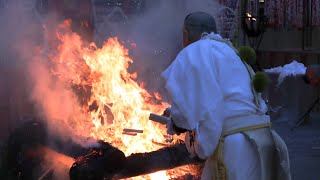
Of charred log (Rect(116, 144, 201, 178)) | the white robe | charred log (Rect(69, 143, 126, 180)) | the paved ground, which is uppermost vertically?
the white robe

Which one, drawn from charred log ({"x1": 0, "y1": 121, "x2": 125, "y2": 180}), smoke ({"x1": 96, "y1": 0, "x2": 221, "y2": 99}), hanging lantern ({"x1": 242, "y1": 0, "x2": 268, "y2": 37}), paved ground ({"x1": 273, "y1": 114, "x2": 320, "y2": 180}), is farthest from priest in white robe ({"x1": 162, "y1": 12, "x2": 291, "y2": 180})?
hanging lantern ({"x1": 242, "y1": 0, "x2": 268, "y2": 37})

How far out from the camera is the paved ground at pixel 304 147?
5969 mm

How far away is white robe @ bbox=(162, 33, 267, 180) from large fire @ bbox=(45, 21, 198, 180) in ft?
8.19

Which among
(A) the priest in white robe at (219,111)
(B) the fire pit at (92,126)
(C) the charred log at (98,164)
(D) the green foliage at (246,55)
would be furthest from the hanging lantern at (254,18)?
(A) the priest in white robe at (219,111)

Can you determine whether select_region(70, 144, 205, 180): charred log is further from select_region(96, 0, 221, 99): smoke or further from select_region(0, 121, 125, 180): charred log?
select_region(96, 0, 221, 99): smoke

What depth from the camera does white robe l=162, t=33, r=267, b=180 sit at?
2.68 metres

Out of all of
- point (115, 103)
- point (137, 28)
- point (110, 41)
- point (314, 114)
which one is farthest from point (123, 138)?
point (314, 114)

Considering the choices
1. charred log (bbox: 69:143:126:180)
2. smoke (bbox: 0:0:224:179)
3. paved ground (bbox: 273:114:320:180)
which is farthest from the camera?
paved ground (bbox: 273:114:320:180)

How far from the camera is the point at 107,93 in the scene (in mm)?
5660

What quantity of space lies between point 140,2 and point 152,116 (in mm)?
3882

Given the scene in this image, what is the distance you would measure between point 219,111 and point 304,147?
517 cm

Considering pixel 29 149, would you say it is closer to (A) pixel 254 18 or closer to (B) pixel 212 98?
(B) pixel 212 98

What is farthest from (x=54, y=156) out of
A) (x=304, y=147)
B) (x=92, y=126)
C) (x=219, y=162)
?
(x=304, y=147)

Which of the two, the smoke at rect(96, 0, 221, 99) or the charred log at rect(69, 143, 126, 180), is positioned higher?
the smoke at rect(96, 0, 221, 99)
